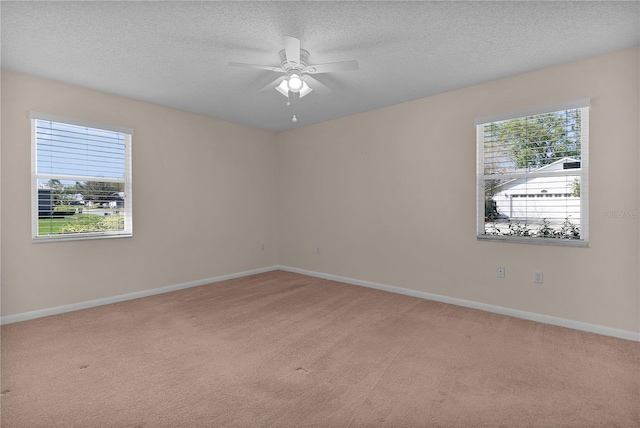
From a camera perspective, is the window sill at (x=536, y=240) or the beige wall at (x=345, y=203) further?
the window sill at (x=536, y=240)

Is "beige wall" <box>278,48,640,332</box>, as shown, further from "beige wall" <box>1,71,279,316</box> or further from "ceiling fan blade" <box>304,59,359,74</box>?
"ceiling fan blade" <box>304,59,359,74</box>

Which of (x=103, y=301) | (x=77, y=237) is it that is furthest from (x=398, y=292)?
(x=77, y=237)

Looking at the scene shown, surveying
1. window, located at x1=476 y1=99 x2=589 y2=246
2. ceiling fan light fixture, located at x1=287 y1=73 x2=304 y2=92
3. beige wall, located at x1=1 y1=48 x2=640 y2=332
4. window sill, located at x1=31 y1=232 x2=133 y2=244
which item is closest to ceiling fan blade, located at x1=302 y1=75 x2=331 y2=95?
ceiling fan light fixture, located at x1=287 y1=73 x2=304 y2=92

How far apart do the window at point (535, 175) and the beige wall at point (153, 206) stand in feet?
11.9

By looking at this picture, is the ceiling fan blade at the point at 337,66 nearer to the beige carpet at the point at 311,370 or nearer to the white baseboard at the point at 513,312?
the beige carpet at the point at 311,370

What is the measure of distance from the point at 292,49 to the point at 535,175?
279cm

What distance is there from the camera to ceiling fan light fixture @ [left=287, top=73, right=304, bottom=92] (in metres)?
2.77

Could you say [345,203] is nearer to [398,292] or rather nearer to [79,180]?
[398,292]

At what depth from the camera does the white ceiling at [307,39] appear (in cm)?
221

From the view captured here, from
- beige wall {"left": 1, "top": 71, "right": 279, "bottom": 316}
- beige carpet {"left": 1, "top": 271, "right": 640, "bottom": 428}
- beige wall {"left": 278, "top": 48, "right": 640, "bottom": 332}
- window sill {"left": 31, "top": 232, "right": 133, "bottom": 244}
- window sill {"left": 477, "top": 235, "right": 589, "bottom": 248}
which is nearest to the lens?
beige carpet {"left": 1, "top": 271, "right": 640, "bottom": 428}

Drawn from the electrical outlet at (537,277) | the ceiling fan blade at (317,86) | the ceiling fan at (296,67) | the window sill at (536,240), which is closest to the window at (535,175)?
the window sill at (536,240)

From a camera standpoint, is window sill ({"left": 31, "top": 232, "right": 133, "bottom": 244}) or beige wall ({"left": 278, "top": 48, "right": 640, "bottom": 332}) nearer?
beige wall ({"left": 278, "top": 48, "right": 640, "bottom": 332})

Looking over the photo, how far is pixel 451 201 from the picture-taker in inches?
151

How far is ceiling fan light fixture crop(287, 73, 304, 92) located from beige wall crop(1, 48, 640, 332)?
1.91 m
